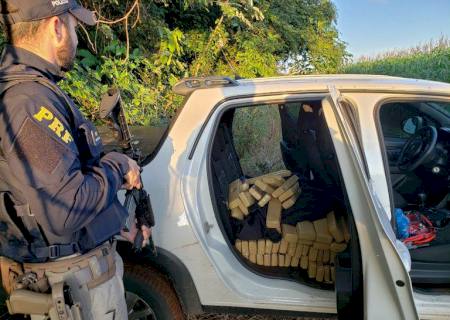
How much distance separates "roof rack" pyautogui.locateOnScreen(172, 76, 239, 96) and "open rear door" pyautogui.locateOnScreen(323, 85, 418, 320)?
572 millimetres

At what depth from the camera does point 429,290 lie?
198 cm

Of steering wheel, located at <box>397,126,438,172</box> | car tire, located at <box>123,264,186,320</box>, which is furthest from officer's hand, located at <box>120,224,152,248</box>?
steering wheel, located at <box>397,126,438,172</box>

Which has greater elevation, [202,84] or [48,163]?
[202,84]

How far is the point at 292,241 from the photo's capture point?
7.80 feet

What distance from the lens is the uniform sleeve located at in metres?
1.15

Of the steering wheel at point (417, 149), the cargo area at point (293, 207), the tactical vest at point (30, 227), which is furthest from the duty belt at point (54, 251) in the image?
the steering wheel at point (417, 149)

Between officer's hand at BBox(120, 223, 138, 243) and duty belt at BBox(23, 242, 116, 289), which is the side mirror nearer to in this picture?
officer's hand at BBox(120, 223, 138, 243)

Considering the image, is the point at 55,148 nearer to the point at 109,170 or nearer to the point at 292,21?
the point at 109,170

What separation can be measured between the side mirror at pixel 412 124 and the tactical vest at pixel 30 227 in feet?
7.76

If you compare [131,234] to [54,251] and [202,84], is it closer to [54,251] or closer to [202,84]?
[54,251]

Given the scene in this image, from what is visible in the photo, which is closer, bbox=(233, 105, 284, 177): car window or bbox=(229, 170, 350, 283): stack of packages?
bbox=(229, 170, 350, 283): stack of packages

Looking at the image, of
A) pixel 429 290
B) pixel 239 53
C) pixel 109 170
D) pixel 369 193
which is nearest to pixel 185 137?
pixel 109 170

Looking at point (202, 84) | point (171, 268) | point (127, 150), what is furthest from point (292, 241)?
point (127, 150)

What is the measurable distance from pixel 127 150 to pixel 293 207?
52.0 inches
